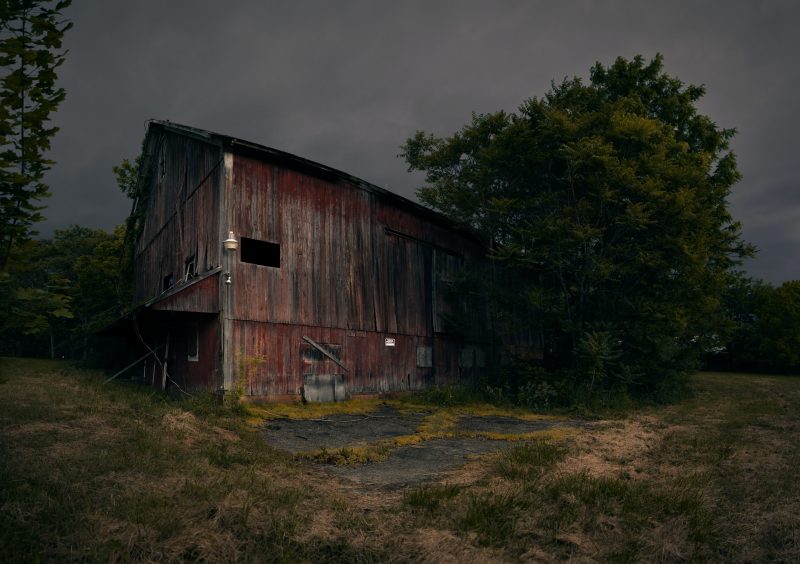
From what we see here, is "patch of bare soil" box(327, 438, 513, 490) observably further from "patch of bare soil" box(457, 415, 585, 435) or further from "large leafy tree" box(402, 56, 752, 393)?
"large leafy tree" box(402, 56, 752, 393)

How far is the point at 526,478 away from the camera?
7281 mm

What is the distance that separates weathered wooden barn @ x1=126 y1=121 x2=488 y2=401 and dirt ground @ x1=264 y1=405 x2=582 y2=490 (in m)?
A: 2.43

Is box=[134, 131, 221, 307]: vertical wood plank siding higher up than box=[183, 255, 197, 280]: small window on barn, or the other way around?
box=[134, 131, 221, 307]: vertical wood plank siding

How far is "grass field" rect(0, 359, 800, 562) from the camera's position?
474cm

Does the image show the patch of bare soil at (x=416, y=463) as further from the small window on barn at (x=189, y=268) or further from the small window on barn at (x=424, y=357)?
the small window on barn at (x=189, y=268)

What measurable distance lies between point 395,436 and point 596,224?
1270cm

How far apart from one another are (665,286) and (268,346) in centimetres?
1550

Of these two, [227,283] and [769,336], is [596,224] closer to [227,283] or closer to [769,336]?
[227,283]

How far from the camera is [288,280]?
55.7 ft

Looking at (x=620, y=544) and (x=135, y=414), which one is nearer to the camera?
(x=620, y=544)

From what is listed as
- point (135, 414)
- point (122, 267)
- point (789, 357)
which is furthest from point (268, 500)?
point (789, 357)

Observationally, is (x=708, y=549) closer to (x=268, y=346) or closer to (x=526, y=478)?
(x=526, y=478)

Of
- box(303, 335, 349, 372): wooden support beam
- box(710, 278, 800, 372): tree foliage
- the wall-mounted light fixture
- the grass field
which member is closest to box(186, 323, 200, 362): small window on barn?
the wall-mounted light fixture

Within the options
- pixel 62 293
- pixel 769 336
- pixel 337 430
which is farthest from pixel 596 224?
pixel 769 336
